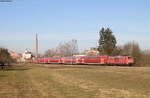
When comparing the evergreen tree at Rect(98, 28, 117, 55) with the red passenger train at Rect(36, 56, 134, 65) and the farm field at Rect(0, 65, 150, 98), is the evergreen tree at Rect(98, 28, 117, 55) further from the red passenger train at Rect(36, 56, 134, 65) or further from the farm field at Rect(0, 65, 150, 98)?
the farm field at Rect(0, 65, 150, 98)

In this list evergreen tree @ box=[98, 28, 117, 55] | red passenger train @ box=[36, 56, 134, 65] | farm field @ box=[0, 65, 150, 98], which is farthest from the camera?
evergreen tree @ box=[98, 28, 117, 55]

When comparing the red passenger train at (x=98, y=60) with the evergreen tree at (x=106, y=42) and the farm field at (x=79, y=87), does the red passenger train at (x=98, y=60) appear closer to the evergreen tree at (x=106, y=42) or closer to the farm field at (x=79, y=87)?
the evergreen tree at (x=106, y=42)

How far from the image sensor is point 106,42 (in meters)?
108

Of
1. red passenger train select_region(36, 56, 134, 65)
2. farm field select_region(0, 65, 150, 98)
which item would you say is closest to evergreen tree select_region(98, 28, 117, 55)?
red passenger train select_region(36, 56, 134, 65)

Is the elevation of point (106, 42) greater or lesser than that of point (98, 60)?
greater

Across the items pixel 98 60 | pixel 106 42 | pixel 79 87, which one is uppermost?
pixel 106 42

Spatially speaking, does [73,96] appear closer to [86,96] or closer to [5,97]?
[86,96]

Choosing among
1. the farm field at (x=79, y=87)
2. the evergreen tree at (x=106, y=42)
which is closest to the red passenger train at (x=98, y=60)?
the evergreen tree at (x=106, y=42)

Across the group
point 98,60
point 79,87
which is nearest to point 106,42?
point 98,60

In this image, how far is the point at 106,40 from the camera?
108 m

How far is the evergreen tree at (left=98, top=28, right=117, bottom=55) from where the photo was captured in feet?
344

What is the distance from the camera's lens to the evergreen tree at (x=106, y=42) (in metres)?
105

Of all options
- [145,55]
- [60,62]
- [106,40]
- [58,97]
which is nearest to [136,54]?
[145,55]

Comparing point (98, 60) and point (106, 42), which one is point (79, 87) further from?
point (106, 42)
